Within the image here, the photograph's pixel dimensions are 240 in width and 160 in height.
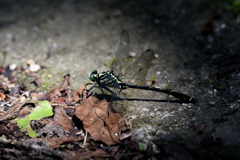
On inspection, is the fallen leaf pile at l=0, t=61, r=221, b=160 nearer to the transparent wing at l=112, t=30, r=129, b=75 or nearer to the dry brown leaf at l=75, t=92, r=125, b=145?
the dry brown leaf at l=75, t=92, r=125, b=145

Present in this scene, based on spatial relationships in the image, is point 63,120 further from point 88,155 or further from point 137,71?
point 137,71

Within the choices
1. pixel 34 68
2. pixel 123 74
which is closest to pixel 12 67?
pixel 34 68

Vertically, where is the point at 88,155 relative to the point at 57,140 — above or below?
below

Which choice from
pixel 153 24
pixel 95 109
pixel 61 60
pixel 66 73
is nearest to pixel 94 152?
pixel 95 109

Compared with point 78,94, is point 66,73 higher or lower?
higher

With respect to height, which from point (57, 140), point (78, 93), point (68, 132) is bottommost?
point (57, 140)

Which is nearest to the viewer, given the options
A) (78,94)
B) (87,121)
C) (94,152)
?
(94,152)

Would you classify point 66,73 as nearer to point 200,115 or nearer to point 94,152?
point 94,152
